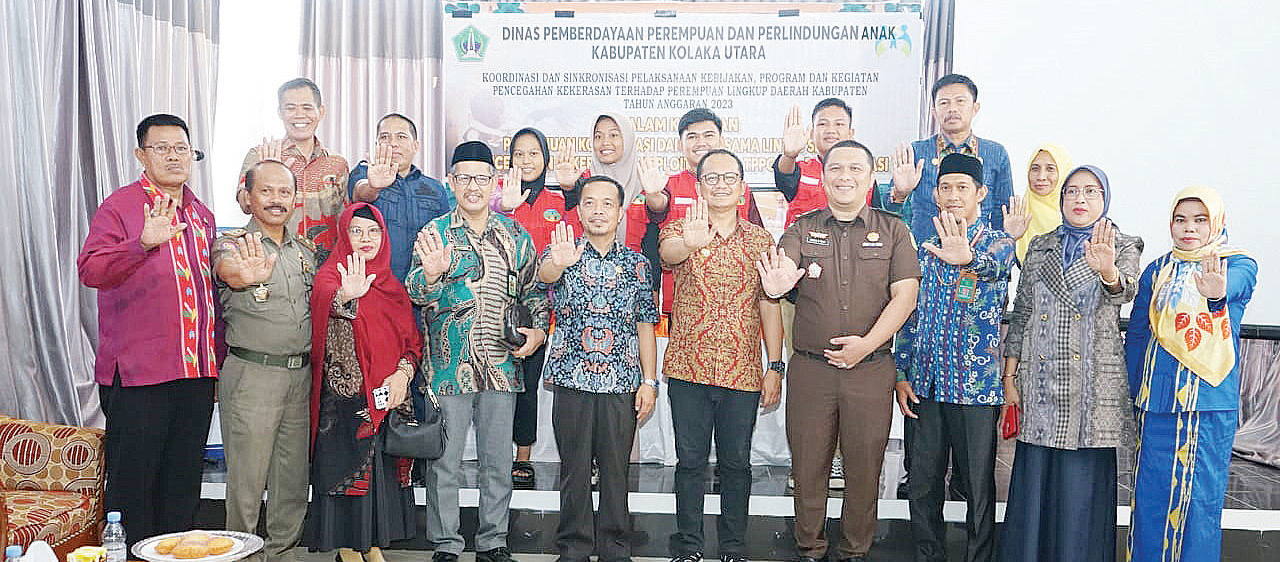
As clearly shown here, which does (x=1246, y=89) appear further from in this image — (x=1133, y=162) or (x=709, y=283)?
(x=709, y=283)

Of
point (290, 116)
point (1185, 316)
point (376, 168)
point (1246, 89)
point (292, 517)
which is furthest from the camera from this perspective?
point (1246, 89)

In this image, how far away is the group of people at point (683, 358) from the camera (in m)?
3.22

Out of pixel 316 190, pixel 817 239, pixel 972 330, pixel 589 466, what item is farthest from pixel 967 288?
pixel 316 190

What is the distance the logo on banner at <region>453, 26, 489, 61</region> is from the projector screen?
96.3 inches

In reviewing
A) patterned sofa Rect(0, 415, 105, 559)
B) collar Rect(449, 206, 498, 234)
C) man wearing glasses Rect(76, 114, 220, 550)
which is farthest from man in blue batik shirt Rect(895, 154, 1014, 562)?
patterned sofa Rect(0, 415, 105, 559)

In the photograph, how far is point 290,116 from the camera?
168 inches

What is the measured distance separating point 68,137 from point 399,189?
1.65 metres

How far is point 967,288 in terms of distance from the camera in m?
3.48

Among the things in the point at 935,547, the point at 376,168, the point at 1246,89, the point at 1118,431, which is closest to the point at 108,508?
the point at 376,168

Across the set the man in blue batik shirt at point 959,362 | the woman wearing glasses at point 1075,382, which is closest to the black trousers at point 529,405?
the man in blue batik shirt at point 959,362

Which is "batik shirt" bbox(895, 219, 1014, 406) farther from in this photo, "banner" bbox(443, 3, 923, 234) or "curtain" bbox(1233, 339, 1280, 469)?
"curtain" bbox(1233, 339, 1280, 469)

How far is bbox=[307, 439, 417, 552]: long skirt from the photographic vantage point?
11.2 ft

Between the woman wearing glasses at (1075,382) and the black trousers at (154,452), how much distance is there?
9.57ft

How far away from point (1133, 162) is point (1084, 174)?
230 centimetres
